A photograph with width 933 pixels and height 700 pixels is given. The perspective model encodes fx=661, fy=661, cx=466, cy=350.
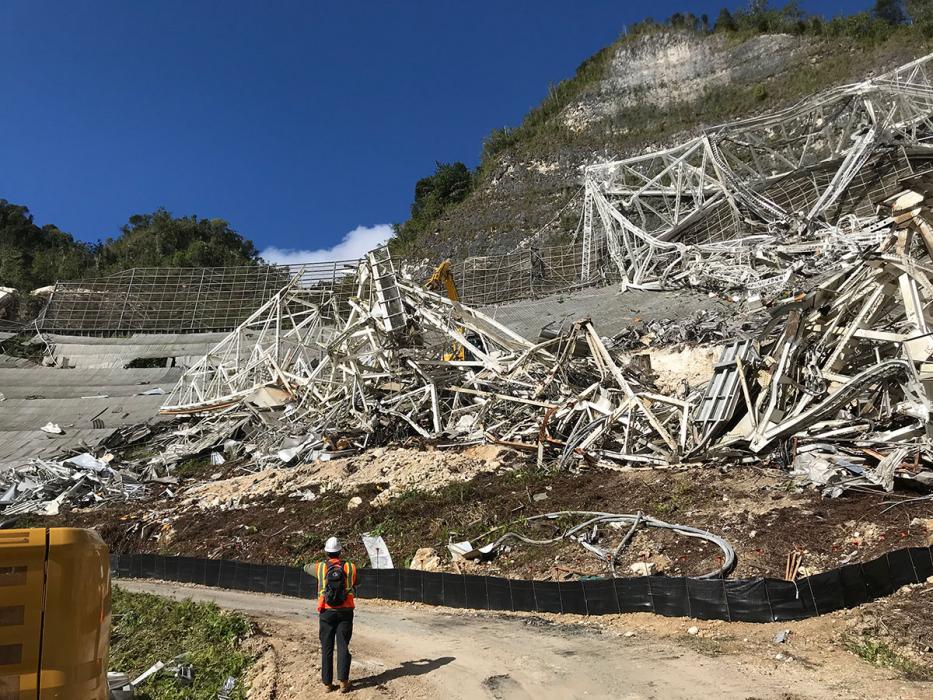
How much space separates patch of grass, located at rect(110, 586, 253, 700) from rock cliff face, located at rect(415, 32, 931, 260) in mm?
40779

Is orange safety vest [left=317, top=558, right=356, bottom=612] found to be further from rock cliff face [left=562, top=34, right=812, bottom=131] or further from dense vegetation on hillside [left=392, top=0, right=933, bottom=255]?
rock cliff face [left=562, top=34, right=812, bottom=131]

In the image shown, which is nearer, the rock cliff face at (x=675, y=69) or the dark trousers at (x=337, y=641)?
the dark trousers at (x=337, y=641)

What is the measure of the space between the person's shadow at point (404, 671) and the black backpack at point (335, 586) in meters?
0.70

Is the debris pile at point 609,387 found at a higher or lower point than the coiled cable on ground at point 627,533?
higher

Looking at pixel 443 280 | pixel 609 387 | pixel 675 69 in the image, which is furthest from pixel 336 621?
pixel 675 69

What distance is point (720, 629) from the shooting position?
19.3 feet

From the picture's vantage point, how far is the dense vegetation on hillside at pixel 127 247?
47603 mm

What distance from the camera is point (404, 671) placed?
17.6ft

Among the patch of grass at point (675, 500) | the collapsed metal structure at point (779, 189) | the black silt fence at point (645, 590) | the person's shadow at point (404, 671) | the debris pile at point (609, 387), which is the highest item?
the collapsed metal structure at point (779, 189)

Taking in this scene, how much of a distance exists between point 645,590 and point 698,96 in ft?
190

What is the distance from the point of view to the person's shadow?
16.8 feet

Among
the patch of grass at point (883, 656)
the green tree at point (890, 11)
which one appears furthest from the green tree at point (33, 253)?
the green tree at point (890, 11)

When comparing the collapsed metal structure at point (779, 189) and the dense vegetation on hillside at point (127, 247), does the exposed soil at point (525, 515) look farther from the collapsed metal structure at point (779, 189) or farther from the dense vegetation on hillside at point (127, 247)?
the dense vegetation on hillside at point (127, 247)

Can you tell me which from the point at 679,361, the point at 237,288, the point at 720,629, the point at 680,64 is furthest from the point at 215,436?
the point at 680,64
